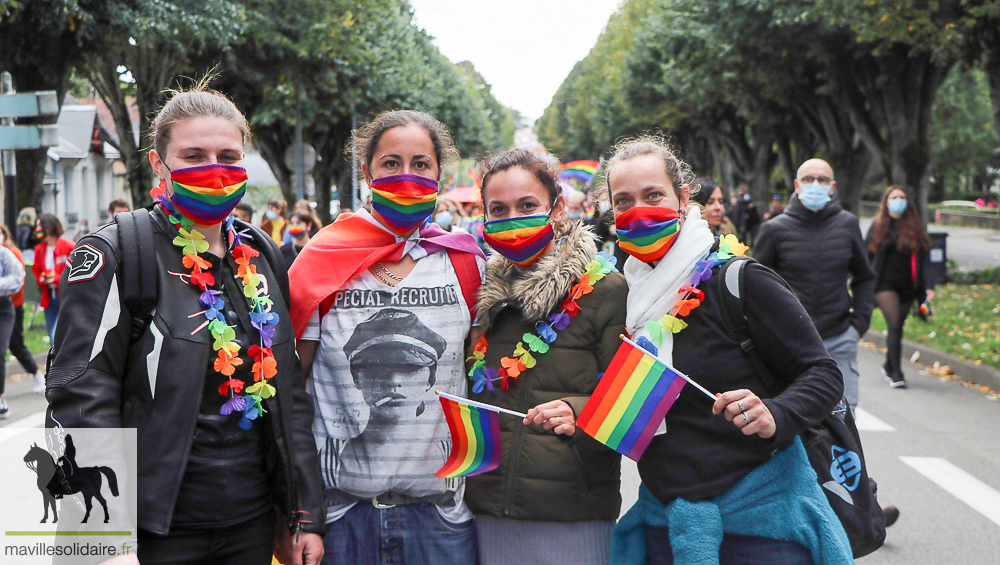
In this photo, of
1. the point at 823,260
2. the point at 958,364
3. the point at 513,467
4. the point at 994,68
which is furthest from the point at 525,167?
the point at 994,68

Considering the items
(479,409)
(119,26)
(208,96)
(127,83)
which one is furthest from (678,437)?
(127,83)

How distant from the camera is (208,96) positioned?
2.28 m

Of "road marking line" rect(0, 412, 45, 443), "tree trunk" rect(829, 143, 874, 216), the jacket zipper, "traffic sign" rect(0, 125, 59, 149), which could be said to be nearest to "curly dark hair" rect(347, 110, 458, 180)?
the jacket zipper

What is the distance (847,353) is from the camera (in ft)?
17.8

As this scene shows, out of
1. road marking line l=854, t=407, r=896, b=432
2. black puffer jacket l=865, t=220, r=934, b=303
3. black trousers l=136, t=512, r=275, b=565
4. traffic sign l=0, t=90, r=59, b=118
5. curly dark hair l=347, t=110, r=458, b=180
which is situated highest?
traffic sign l=0, t=90, r=59, b=118

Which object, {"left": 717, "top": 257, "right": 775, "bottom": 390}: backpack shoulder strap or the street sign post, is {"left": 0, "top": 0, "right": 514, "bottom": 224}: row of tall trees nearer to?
the street sign post

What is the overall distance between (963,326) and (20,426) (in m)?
11.8

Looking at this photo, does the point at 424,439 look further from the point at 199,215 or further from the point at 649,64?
the point at 649,64

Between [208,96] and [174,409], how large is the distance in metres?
0.84

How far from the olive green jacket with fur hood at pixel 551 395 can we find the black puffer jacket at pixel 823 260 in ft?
10.7

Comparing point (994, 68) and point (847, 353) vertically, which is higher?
point (994, 68)

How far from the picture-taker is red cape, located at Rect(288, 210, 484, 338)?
2547 mm

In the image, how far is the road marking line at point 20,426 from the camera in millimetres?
7508

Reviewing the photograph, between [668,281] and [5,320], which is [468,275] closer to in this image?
[668,281]
